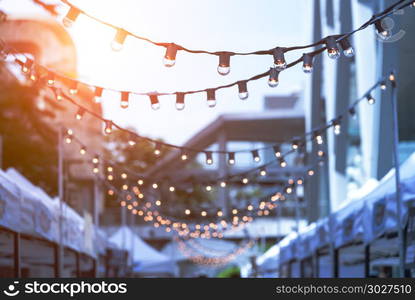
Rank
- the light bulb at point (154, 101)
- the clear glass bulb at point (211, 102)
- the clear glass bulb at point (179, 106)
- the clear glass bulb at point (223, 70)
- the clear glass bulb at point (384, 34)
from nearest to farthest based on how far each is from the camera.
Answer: the clear glass bulb at point (384, 34), the clear glass bulb at point (223, 70), the clear glass bulb at point (211, 102), the clear glass bulb at point (179, 106), the light bulb at point (154, 101)

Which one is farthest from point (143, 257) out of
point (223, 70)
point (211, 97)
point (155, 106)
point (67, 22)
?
point (223, 70)

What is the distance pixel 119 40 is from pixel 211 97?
1.57 metres

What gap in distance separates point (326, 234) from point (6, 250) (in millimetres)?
4880

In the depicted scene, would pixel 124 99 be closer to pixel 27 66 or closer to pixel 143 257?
pixel 27 66

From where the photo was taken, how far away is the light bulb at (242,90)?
728 centimetres

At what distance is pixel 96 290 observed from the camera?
6777 millimetres

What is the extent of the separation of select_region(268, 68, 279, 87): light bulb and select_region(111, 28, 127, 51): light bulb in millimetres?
1079

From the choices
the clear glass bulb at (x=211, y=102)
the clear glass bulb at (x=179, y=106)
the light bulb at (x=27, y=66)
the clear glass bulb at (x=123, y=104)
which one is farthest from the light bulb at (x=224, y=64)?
the light bulb at (x=27, y=66)

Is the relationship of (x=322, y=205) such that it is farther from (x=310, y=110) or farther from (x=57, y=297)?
(x=57, y=297)

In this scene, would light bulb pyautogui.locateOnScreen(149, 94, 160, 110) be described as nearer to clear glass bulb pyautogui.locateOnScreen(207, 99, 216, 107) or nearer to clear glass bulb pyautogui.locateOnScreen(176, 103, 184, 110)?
clear glass bulb pyautogui.locateOnScreen(176, 103, 184, 110)

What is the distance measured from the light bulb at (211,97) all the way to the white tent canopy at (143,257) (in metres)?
19.2

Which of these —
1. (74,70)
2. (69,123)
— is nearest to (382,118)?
(74,70)

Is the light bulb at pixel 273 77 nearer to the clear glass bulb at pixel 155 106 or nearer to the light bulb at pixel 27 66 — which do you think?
the clear glass bulb at pixel 155 106

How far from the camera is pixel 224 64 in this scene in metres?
6.56
